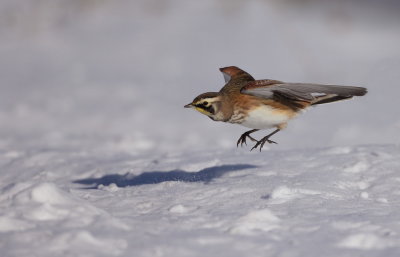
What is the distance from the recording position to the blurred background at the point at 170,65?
363 inches

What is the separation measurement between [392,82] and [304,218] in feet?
17.3

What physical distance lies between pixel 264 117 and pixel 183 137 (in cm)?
333

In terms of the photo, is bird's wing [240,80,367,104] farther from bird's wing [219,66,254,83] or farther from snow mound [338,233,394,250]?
snow mound [338,233,394,250]

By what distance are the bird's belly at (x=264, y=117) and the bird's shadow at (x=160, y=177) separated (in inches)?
24.1

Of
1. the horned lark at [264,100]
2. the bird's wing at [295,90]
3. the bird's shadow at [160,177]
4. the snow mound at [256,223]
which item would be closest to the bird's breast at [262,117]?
the horned lark at [264,100]

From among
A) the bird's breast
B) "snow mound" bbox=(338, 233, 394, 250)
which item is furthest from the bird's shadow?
"snow mound" bbox=(338, 233, 394, 250)

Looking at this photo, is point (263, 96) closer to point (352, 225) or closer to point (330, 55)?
point (352, 225)

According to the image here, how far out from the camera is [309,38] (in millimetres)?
14625

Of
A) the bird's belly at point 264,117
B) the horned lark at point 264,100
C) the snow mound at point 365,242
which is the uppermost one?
the horned lark at point 264,100

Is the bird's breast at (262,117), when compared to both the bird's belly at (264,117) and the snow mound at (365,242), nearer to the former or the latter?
the bird's belly at (264,117)

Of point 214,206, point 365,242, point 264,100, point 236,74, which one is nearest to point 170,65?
point 236,74

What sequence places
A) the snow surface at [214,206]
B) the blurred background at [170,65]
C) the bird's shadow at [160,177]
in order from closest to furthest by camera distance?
the snow surface at [214,206] < the bird's shadow at [160,177] < the blurred background at [170,65]

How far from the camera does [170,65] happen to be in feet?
44.8

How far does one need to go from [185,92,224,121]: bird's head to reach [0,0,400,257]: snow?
58 cm
